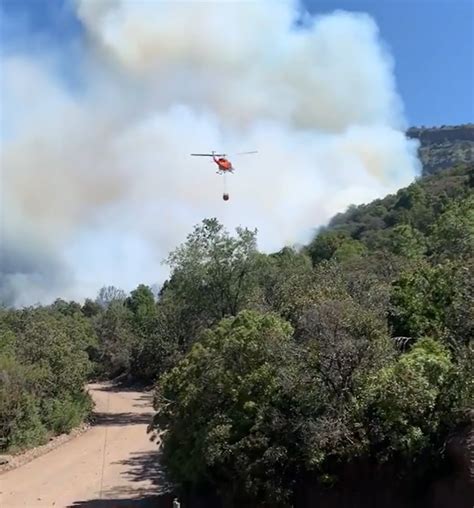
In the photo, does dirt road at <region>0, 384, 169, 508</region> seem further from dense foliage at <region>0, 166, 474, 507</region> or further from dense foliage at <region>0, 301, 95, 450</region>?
dense foliage at <region>0, 166, 474, 507</region>

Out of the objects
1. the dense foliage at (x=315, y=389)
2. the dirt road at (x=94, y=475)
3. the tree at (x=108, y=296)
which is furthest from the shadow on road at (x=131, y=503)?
the tree at (x=108, y=296)

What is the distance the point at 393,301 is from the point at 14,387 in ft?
46.4

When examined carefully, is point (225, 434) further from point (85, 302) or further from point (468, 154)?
point (468, 154)

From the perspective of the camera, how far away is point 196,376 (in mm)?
15016

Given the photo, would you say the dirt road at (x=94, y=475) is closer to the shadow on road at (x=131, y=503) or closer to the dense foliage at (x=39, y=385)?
the shadow on road at (x=131, y=503)

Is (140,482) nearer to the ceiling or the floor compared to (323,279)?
nearer to the floor

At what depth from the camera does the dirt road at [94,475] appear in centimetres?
1716

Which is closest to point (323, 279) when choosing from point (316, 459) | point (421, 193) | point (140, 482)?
point (140, 482)

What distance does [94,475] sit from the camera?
19.9 m

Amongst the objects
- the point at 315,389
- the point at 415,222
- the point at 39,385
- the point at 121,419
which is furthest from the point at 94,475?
the point at 415,222

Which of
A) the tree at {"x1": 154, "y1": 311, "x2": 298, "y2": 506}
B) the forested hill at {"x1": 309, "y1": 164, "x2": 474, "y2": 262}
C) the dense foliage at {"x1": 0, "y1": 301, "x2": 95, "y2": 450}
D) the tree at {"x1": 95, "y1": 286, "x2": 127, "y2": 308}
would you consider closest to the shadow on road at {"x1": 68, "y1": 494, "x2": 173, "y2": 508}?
the tree at {"x1": 154, "y1": 311, "x2": 298, "y2": 506}

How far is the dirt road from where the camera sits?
1716cm

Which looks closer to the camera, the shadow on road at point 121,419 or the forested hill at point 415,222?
the shadow on road at point 121,419

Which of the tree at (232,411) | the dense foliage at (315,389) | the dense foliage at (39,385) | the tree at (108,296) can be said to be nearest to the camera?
the dense foliage at (315,389)
